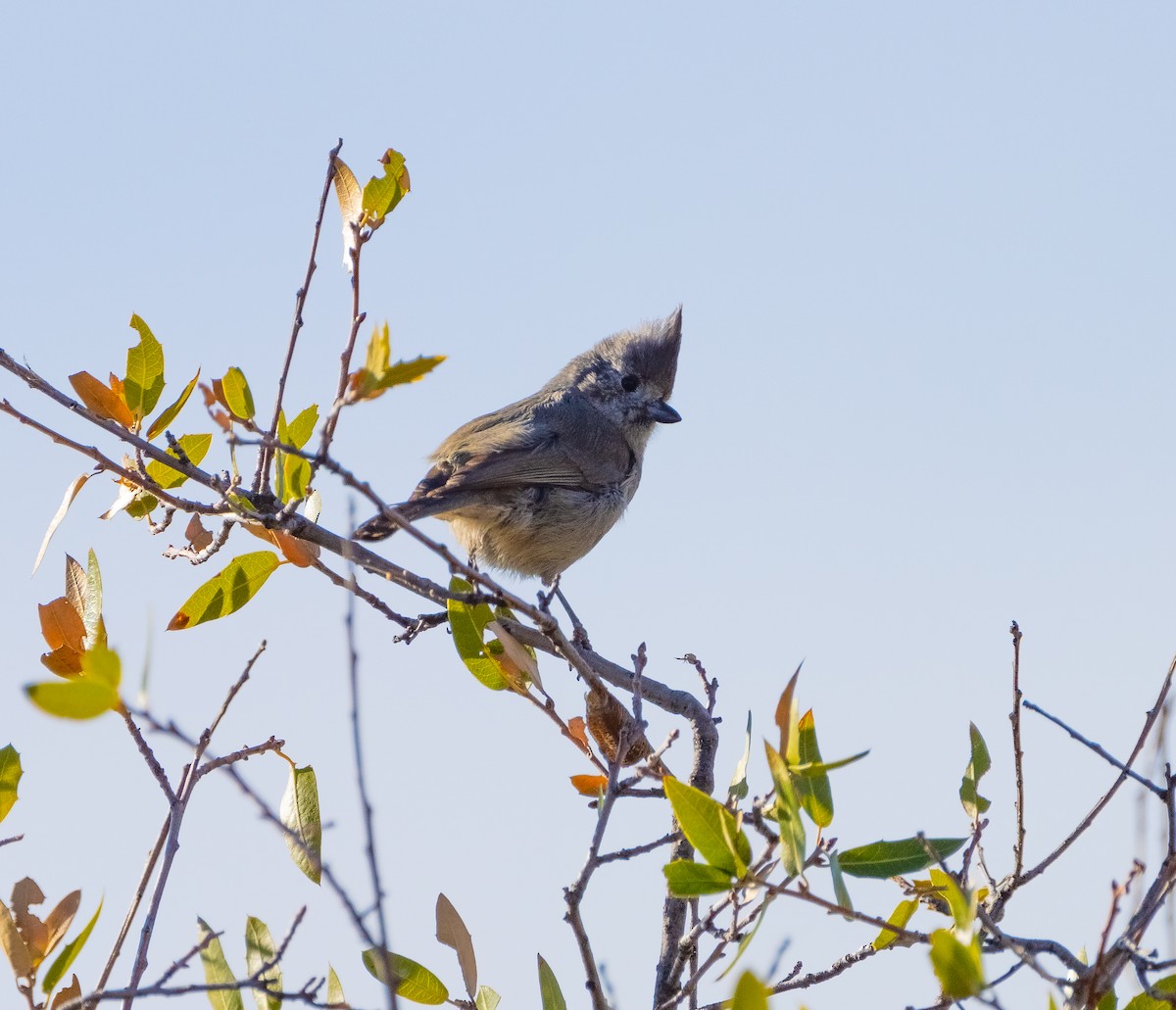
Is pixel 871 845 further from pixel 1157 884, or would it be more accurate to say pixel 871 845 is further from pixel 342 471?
pixel 342 471

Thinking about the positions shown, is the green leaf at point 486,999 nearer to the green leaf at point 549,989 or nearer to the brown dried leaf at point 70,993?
the green leaf at point 549,989

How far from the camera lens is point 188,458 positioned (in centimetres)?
331

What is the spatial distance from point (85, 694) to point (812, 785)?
1.18m

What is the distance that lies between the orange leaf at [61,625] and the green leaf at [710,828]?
1241 mm

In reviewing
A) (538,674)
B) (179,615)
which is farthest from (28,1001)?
(538,674)

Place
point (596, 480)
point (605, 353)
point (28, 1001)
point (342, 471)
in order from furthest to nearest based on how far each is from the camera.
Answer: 1. point (605, 353)
2. point (596, 480)
3. point (28, 1001)
4. point (342, 471)

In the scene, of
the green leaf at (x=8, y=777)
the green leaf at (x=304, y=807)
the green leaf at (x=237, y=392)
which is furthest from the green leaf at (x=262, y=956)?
the green leaf at (x=237, y=392)

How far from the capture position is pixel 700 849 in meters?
2.21

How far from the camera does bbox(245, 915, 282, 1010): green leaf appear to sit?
2.49 meters

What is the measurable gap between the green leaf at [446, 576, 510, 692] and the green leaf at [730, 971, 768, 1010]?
128 centimetres

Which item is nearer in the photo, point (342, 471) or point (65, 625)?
point (342, 471)

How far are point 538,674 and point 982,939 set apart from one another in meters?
1.11

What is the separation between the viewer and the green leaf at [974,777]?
115 inches

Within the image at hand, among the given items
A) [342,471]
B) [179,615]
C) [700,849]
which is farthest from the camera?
[179,615]
